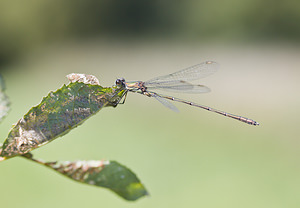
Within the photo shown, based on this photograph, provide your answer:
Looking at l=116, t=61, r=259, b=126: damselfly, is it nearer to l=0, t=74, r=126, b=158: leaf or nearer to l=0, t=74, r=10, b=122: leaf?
l=0, t=74, r=10, b=122: leaf

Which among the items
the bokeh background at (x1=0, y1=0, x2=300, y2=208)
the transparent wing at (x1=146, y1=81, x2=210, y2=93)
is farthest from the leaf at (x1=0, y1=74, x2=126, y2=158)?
the bokeh background at (x1=0, y1=0, x2=300, y2=208)

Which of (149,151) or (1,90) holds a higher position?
(149,151)

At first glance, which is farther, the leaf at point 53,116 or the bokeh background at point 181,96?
the bokeh background at point 181,96

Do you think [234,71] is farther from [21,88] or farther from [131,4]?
[21,88]

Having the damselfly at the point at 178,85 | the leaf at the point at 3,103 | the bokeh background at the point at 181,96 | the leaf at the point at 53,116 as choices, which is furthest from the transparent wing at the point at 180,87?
the bokeh background at the point at 181,96

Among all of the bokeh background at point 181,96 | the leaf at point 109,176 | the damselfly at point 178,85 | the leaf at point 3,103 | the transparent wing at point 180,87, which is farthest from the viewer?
the bokeh background at point 181,96

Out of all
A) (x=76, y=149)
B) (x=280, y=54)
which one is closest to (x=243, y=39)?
(x=280, y=54)

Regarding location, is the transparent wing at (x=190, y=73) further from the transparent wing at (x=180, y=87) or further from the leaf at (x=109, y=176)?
the leaf at (x=109, y=176)
